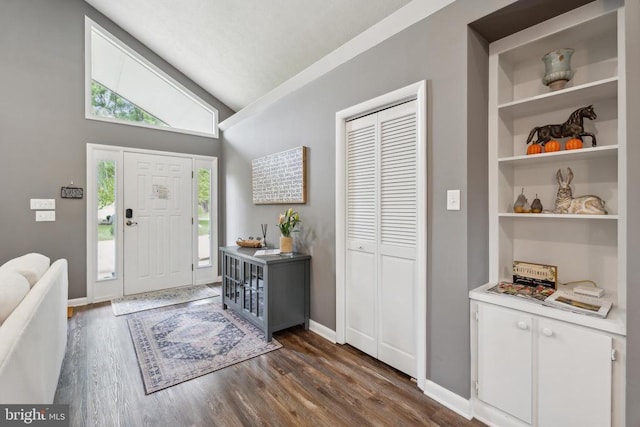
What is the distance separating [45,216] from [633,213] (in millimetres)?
4941

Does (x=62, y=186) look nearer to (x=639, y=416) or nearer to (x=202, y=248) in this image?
(x=202, y=248)

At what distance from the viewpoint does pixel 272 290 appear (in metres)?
2.63

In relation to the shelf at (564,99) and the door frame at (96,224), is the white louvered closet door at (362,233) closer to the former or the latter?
the shelf at (564,99)

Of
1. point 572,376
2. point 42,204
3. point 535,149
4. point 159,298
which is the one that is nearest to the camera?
point 572,376

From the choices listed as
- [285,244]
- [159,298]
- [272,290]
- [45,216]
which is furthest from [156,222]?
[272,290]

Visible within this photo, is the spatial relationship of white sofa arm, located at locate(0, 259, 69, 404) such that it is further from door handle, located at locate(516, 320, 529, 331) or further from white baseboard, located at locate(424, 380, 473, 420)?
door handle, located at locate(516, 320, 529, 331)

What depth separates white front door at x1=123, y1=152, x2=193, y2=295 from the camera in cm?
395

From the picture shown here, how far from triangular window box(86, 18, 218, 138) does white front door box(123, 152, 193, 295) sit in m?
0.55

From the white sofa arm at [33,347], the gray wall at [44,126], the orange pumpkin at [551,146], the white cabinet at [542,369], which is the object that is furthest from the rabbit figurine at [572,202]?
the gray wall at [44,126]

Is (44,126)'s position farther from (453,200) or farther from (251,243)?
(453,200)

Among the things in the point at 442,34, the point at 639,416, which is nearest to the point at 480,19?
the point at 442,34

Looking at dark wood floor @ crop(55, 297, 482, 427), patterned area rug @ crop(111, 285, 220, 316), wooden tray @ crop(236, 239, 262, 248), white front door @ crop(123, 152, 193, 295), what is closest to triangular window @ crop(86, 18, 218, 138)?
white front door @ crop(123, 152, 193, 295)

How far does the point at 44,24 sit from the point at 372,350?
495cm

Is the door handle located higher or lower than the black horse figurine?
lower
